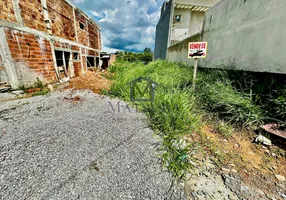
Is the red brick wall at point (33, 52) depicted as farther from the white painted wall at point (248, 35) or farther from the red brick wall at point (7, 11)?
the white painted wall at point (248, 35)

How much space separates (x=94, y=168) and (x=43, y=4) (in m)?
6.49

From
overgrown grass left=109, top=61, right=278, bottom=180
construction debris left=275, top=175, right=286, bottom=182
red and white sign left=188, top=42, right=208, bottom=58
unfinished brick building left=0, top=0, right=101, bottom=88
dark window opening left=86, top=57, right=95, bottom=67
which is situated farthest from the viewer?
dark window opening left=86, top=57, right=95, bottom=67

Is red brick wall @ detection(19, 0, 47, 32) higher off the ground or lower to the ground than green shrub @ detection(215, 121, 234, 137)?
higher

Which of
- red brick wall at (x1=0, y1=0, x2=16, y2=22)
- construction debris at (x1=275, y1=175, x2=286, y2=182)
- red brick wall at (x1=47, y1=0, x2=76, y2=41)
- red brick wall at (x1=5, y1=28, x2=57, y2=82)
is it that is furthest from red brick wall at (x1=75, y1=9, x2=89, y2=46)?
construction debris at (x1=275, y1=175, x2=286, y2=182)

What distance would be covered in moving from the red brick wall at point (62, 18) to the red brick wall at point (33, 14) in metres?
0.51

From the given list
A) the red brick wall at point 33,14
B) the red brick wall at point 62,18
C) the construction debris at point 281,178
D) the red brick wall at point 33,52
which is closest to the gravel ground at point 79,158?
the construction debris at point 281,178

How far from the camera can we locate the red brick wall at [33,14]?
383cm

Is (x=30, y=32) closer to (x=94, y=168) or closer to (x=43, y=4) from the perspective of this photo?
(x=43, y=4)

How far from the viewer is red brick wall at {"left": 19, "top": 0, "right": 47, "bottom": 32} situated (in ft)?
12.6

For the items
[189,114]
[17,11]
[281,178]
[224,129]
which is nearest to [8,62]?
[17,11]

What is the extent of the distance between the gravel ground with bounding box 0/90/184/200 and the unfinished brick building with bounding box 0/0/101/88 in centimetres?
196

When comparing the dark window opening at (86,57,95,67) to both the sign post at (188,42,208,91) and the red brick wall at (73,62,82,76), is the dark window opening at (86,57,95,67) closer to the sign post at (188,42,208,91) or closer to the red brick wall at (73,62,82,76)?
the red brick wall at (73,62,82,76)

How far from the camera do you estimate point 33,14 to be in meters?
4.19

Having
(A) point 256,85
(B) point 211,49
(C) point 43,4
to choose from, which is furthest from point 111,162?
(C) point 43,4
